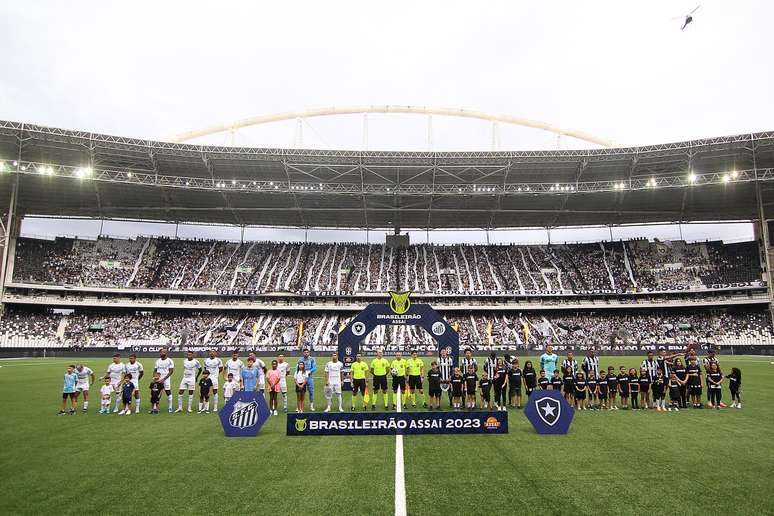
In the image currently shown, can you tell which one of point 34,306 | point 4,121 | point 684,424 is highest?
point 4,121

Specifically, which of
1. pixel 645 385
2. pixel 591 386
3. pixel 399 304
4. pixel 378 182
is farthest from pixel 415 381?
pixel 378 182

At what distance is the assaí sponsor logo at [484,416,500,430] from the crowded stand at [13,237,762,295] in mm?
39446

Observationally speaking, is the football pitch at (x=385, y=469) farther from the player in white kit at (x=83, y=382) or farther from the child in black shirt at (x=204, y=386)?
the child in black shirt at (x=204, y=386)

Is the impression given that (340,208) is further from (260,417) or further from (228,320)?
(260,417)

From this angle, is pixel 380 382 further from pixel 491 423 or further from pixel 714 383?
pixel 714 383

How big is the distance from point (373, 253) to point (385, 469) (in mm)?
48179

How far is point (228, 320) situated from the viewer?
155ft

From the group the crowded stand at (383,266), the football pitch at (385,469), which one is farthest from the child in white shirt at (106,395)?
the crowded stand at (383,266)

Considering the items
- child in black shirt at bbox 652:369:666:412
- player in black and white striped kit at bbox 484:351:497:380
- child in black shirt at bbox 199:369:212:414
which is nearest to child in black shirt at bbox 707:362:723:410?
child in black shirt at bbox 652:369:666:412

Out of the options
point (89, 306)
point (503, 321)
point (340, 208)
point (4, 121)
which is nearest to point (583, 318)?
point (503, 321)

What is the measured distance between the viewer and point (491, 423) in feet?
34.0

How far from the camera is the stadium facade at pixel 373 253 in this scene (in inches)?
1558

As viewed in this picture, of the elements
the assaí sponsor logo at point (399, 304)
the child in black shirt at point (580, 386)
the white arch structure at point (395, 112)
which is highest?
the white arch structure at point (395, 112)

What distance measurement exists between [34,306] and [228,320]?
18.6 meters
